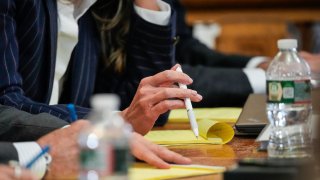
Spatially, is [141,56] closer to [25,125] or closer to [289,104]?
[25,125]

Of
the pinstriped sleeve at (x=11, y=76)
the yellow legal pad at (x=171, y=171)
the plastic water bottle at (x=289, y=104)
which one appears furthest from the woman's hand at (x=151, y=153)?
the pinstriped sleeve at (x=11, y=76)

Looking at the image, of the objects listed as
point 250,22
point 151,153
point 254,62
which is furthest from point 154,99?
point 250,22

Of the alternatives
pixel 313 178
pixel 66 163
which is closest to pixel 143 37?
pixel 66 163

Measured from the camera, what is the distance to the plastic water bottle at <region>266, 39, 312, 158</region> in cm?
141

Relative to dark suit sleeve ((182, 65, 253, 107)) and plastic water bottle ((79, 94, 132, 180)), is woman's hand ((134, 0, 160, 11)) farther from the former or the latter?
plastic water bottle ((79, 94, 132, 180))

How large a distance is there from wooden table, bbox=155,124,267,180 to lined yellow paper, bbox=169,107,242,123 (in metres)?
0.32

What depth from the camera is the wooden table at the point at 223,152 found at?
4.74 ft

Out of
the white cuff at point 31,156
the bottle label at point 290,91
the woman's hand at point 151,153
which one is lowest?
the woman's hand at point 151,153

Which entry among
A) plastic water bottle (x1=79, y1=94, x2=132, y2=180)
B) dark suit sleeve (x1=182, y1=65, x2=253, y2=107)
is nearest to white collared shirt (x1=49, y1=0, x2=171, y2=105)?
dark suit sleeve (x1=182, y1=65, x2=253, y2=107)

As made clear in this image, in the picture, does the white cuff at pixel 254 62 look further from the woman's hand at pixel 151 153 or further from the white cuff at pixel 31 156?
the white cuff at pixel 31 156

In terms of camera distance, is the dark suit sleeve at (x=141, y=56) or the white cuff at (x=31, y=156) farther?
the dark suit sleeve at (x=141, y=56)

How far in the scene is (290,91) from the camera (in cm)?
141

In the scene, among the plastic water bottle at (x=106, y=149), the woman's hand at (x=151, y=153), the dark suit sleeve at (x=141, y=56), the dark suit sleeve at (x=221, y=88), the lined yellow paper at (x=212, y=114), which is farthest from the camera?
the dark suit sleeve at (x=221, y=88)

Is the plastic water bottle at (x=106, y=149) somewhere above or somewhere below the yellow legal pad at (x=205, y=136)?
above
